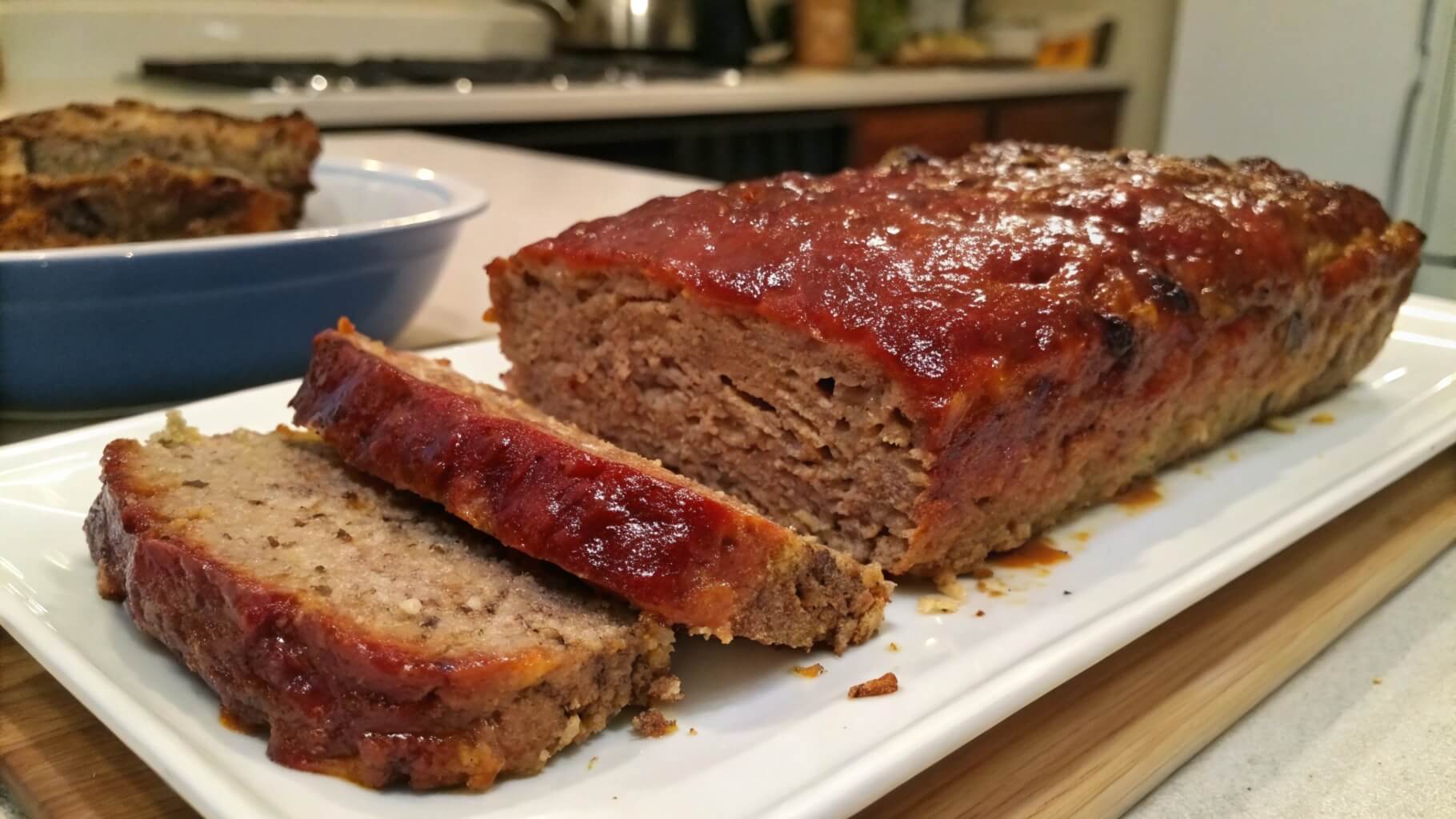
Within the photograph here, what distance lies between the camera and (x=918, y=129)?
7.47m

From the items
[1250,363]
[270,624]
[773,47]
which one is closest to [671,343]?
[270,624]

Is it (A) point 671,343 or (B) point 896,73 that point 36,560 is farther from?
(B) point 896,73

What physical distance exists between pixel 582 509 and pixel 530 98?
4694mm

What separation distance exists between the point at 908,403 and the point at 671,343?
1.54ft

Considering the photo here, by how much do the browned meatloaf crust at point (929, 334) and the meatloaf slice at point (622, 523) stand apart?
203 mm

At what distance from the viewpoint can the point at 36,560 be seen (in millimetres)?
1687

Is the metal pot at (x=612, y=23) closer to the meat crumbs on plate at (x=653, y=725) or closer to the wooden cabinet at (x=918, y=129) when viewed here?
the wooden cabinet at (x=918, y=129)

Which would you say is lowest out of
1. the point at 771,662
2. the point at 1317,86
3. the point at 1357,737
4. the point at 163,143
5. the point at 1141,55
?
the point at 1357,737

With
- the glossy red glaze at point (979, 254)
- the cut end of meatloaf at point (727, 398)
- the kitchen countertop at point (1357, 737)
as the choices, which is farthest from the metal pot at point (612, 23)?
the kitchen countertop at point (1357, 737)

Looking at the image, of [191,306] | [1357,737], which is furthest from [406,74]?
[1357,737]

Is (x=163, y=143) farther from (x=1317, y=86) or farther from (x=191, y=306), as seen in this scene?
(x=1317, y=86)

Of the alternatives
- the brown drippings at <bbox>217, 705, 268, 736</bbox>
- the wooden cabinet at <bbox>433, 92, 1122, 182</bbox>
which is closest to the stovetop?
the wooden cabinet at <bbox>433, 92, 1122, 182</bbox>

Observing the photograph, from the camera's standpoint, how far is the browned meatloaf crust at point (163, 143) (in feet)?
8.30

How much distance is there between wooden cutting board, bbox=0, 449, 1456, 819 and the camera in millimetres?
1370
